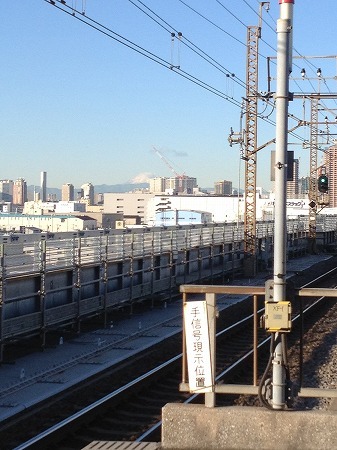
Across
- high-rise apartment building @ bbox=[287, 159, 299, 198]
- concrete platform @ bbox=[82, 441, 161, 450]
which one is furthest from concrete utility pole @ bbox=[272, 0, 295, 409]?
concrete platform @ bbox=[82, 441, 161, 450]

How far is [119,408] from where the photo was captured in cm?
1077

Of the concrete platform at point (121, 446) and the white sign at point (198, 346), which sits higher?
the white sign at point (198, 346)

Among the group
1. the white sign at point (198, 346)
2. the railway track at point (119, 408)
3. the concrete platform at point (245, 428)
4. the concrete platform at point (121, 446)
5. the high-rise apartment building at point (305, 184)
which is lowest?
the railway track at point (119, 408)

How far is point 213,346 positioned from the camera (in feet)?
22.1

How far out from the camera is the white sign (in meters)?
6.71

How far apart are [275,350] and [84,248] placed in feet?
37.9

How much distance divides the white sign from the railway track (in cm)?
254

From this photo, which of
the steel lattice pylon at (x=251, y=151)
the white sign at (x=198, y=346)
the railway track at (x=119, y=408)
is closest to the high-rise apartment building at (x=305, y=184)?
the steel lattice pylon at (x=251, y=151)

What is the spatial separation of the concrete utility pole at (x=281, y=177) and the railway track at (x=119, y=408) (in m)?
3.00

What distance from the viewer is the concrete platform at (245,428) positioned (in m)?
6.38

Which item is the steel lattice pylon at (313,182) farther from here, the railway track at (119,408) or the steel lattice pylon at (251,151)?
the railway track at (119,408)

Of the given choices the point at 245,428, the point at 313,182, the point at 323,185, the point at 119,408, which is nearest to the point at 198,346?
the point at 245,428

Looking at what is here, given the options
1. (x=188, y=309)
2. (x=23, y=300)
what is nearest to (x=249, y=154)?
(x=23, y=300)

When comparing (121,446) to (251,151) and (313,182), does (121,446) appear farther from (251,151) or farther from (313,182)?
(313,182)
